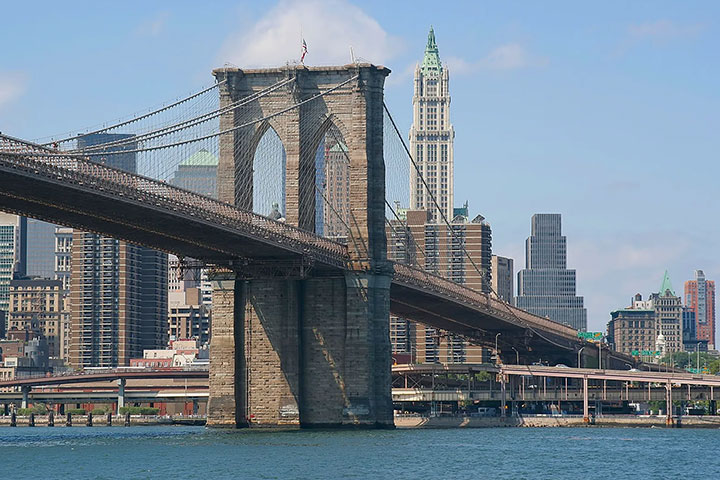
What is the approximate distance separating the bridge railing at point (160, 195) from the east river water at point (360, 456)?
38.3ft

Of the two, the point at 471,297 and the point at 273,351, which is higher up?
the point at 471,297

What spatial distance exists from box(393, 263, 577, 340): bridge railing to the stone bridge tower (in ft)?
28.9

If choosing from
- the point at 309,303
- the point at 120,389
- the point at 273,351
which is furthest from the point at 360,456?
the point at 120,389

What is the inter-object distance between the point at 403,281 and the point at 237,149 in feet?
55.0

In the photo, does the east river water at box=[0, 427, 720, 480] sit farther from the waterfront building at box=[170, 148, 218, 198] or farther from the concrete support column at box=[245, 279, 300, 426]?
the waterfront building at box=[170, 148, 218, 198]

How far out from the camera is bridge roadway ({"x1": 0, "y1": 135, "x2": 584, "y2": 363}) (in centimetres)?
7650

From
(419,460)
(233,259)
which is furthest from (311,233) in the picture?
(419,460)

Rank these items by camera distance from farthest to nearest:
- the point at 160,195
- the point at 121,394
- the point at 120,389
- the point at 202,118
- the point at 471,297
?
1. the point at 120,389
2. the point at 121,394
3. the point at 471,297
4. the point at 202,118
5. the point at 160,195

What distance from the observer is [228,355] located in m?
104

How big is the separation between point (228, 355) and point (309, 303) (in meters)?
6.21

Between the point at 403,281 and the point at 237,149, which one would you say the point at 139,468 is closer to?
the point at 237,149

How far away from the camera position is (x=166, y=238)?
306ft

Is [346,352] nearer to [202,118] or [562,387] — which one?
[202,118]

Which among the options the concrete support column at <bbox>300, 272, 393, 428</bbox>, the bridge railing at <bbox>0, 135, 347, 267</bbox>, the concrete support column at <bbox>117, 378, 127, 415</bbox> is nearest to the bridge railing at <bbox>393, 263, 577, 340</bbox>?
the concrete support column at <bbox>300, 272, 393, 428</bbox>
